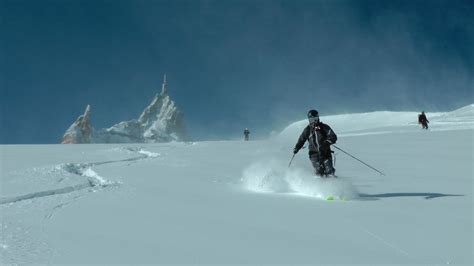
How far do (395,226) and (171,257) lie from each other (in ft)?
9.79

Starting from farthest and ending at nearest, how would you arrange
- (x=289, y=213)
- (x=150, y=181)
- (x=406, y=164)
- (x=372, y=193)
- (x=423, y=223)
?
1. (x=406, y=164)
2. (x=150, y=181)
3. (x=372, y=193)
4. (x=289, y=213)
5. (x=423, y=223)

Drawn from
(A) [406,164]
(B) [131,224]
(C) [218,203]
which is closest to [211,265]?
(B) [131,224]

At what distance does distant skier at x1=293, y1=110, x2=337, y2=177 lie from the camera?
29.5 feet

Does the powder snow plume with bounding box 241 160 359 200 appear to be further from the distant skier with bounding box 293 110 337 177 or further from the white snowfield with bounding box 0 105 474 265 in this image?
the distant skier with bounding box 293 110 337 177

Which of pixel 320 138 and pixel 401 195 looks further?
pixel 320 138

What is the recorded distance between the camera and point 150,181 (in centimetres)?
930

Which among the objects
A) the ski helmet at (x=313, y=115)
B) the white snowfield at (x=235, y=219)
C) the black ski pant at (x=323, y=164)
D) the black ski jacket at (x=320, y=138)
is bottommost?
the white snowfield at (x=235, y=219)

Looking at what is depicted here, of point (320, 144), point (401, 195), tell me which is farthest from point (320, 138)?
point (401, 195)

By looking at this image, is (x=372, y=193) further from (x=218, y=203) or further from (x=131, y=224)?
(x=131, y=224)

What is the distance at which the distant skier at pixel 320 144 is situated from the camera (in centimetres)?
900

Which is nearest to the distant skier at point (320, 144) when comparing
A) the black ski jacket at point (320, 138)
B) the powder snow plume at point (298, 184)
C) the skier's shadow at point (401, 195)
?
the black ski jacket at point (320, 138)

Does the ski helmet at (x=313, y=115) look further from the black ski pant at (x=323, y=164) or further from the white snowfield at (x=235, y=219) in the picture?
the white snowfield at (x=235, y=219)

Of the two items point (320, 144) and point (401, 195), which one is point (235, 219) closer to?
point (401, 195)

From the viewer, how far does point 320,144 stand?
923 cm
